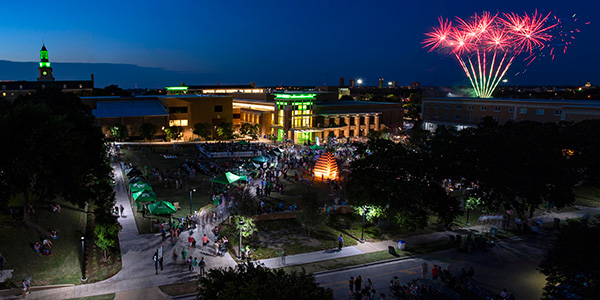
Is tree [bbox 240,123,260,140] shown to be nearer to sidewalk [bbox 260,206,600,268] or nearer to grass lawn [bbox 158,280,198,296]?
sidewalk [bbox 260,206,600,268]

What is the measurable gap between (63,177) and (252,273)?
1585cm

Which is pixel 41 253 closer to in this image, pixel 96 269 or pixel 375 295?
pixel 96 269

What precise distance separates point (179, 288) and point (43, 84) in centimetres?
12102

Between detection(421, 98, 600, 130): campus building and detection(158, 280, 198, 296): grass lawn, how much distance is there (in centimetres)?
5691

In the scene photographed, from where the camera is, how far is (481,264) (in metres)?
23.5

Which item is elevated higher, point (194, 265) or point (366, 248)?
point (194, 265)

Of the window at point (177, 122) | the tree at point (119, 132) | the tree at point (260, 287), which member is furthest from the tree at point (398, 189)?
the window at point (177, 122)

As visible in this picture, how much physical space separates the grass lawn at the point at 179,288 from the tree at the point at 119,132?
54.1m

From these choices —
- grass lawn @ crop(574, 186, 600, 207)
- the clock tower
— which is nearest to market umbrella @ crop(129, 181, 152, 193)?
grass lawn @ crop(574, 186, 600, 207)

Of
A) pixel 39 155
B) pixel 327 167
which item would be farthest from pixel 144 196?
pixel 327 167

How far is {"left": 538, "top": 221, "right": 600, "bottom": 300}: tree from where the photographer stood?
46.9ft

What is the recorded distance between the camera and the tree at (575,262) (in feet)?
46.9

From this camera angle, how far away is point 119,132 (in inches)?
2667

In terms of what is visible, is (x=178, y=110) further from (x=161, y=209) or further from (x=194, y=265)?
(x=194, y=265)
